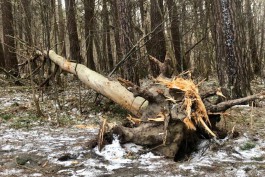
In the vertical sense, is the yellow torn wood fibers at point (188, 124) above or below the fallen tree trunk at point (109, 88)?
below

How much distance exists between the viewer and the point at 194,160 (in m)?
4.29

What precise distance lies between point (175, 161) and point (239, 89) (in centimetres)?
288

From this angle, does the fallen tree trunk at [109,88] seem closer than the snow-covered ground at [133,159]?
No

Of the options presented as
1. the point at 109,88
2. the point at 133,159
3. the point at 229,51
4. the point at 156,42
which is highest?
the point at 156,42

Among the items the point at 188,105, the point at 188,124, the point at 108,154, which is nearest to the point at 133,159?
the point at 108,154

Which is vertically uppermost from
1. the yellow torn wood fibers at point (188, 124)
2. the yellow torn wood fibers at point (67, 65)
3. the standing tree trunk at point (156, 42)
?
the standing tree trunk at point (156, 42)

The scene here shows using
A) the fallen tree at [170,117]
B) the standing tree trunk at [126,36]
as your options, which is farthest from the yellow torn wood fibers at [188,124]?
the standing tree trunk at [126,36]

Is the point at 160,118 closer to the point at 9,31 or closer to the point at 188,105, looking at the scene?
the point at 188,105

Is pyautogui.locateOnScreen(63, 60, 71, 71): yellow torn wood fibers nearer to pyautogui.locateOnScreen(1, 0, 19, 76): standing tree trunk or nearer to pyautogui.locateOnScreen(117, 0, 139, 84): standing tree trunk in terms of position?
pyautogui.locateOnScreen(117, 0, 139, 84): standing tree trunk

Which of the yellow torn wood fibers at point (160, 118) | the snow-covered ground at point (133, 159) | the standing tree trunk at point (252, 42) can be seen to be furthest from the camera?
the standing tree trunk at point (252, 42)

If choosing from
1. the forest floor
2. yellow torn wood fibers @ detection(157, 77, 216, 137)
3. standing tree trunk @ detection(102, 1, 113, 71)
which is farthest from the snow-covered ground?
standing tree trunk @ detection(102, 1, 113, 71)

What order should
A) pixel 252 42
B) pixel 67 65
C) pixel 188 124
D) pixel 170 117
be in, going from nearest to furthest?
1. pixel 188 124
2. pixel 170 117
3. pixel 67 65
4. pixel 252 42

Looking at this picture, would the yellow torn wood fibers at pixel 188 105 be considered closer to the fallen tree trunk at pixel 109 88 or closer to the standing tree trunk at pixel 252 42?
the fallen tree trunk at pixel 109 88

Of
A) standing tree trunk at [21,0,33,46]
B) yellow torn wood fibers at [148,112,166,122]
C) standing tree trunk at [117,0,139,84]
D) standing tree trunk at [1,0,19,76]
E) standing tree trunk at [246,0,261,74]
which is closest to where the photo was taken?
yellow torn wood fibers at [148,112,166,122]
